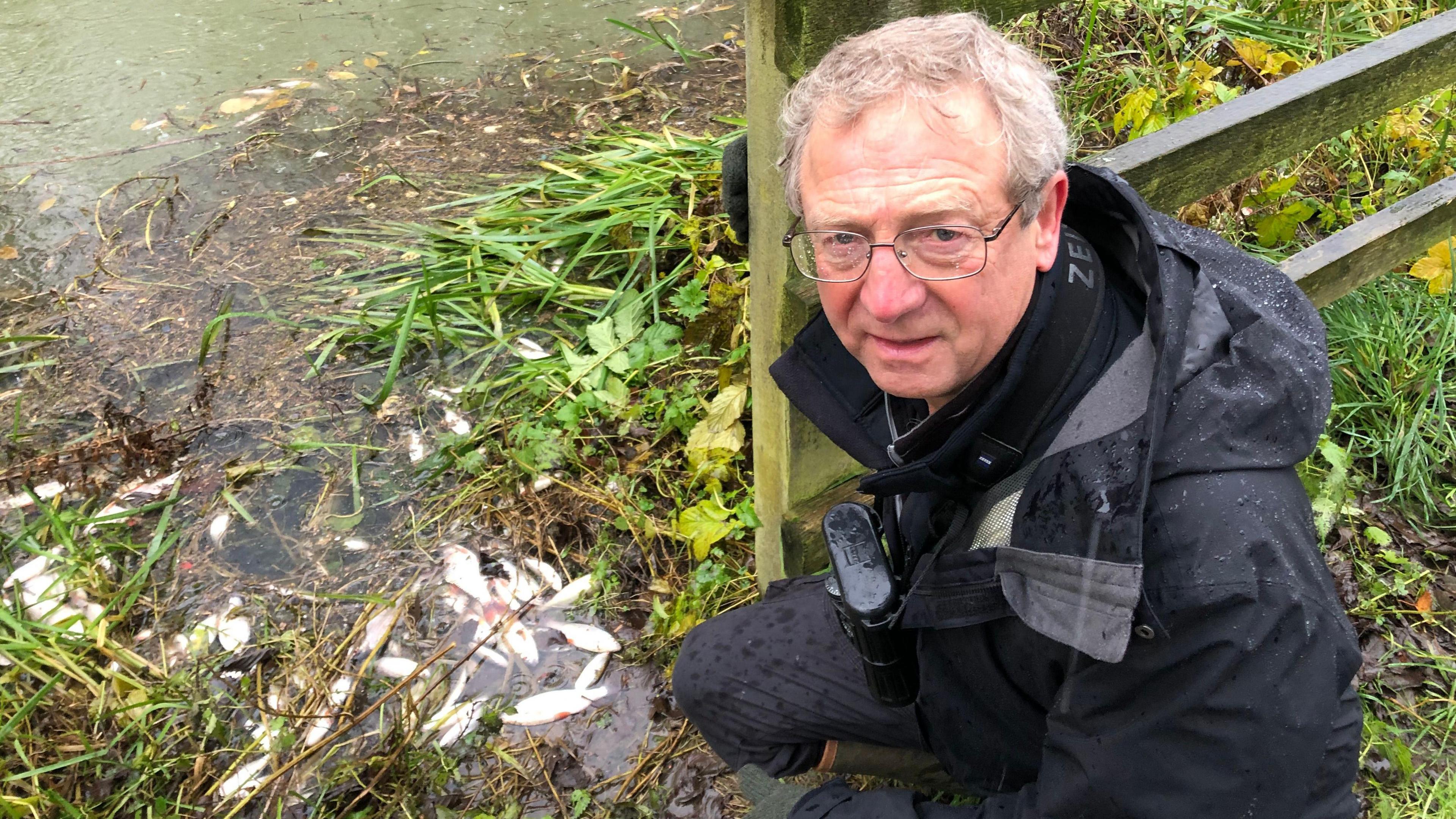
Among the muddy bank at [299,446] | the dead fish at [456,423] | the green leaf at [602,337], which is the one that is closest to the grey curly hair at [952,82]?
the muddy bank at [299,446]

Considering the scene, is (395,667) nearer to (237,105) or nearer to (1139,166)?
(1139,166)

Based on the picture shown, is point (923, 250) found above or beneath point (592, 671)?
above

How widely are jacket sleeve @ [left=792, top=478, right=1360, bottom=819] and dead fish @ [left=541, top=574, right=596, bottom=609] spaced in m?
1.67

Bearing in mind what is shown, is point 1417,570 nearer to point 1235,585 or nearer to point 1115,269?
point 1115,269

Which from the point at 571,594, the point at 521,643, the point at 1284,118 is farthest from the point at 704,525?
the point at 1284,118

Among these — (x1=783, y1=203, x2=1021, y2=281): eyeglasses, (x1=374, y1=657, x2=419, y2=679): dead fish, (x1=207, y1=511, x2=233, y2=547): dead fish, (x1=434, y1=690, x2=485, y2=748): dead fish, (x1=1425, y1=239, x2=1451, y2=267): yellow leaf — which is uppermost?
(x1=783, y1=203, x2=1021, y2=281): eyeglasses

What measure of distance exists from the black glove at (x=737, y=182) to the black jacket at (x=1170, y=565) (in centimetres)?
70

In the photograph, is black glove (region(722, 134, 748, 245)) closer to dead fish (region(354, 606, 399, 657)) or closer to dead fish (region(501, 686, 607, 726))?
dead fish (region(501, 686, 607, 726))

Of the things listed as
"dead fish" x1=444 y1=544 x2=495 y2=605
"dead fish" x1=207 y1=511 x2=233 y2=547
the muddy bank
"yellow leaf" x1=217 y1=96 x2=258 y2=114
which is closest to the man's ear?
the muddy bank

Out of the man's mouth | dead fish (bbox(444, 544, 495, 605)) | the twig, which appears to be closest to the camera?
the man's mouth

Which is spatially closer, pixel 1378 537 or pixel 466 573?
pixel 1378 537

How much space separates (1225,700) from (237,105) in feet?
16.1

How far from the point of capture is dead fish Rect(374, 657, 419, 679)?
2643 millimetres

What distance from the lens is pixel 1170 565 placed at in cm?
134
